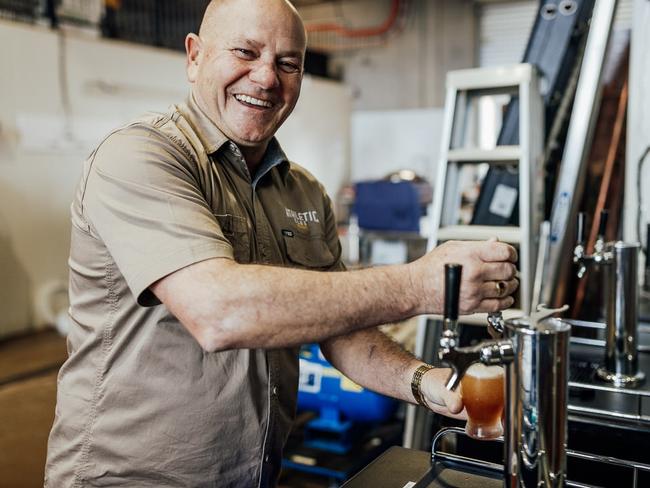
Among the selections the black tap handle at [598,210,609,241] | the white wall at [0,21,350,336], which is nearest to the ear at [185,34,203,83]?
the black tap handle at [598,210,609,241]

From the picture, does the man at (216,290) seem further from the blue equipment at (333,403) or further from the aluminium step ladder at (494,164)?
the blue equipment at (333,403)

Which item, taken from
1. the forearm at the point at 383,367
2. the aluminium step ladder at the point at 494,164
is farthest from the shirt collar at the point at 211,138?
the aluminium step ladder at the point at 494,164

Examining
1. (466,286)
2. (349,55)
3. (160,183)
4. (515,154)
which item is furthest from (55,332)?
(349,55)

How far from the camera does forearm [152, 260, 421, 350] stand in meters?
1.02

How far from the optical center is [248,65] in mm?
1390

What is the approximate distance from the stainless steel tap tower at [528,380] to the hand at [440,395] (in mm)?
254

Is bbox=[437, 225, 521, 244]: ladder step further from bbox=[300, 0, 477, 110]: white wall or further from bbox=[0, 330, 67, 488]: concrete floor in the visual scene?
bbox=[300, 0, 477, 110]: white wall

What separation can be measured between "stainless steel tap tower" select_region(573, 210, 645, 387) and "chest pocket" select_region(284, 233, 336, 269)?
1.86 ft

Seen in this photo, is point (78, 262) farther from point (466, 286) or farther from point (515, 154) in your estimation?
point (515, 154)

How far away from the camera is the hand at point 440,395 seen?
4.05ft

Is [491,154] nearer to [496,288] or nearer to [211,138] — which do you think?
[211,138]

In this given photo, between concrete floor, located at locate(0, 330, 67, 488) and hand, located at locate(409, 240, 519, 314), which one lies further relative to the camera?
concrete floor, located at locate(0, 330, 67, 488)

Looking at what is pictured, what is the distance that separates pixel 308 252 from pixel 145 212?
1.69 feet

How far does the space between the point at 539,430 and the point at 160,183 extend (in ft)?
2.25
